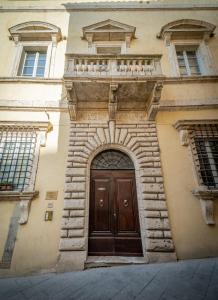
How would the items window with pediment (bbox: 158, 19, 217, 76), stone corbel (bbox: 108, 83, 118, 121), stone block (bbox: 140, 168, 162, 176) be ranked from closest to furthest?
stone block (bbox: 140, 168, 162, 176), stone corbel (bbox: 108, 83, 118, 121), window with pediment (bbox: 158, 19, 217, 76)

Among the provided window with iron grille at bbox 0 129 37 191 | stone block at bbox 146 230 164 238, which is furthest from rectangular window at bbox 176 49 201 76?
window with iron grille at bbox 0 129 37 191

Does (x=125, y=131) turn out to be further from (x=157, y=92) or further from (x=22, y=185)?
(x=22, y=185)

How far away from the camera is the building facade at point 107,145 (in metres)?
4.43

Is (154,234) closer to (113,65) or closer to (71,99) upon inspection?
(71,99)

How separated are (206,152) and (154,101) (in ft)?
7.49

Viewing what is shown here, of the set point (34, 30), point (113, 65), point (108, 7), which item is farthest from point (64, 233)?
point (108, 7)

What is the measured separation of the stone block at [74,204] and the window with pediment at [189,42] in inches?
247

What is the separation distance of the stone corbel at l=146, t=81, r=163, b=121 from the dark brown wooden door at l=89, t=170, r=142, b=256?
2.01 metres

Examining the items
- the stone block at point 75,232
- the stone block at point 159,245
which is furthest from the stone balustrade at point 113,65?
the stone block at point 159,245

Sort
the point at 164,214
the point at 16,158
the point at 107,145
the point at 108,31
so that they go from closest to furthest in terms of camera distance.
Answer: the point at 164,214, the point at 16,158, the point at 107,145, the point at 108,31

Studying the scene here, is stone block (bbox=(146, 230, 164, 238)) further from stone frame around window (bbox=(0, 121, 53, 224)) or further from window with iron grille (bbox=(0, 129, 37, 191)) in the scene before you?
window with iron grille (bbox=(0, 129, 37, 191))

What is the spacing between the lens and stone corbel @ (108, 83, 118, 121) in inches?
203

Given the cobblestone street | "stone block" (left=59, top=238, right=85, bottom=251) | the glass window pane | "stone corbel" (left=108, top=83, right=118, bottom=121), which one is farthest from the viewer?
the glass window pane

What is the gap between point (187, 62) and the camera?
A: 23.4ft
